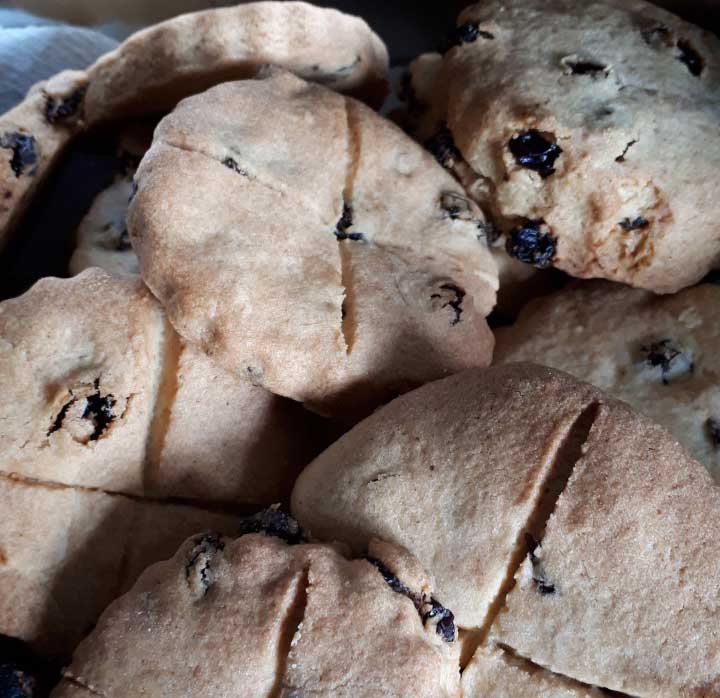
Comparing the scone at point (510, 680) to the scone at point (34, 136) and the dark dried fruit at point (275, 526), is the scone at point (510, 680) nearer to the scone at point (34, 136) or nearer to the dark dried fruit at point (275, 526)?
the dark dried fruit at point (275, 526)

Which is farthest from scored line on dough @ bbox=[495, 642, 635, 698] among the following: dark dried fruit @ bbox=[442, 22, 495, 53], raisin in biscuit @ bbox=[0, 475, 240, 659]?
dark dried fruit @ bbox=[442, 22, 495, 53]

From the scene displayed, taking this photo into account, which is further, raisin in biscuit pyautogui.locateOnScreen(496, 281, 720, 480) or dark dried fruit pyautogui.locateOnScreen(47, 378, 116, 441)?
raisin in biscuit pyautogui.locateOnScreen(496, 281, 720, 480)

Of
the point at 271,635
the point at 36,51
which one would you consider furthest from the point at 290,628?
the point at 36,51

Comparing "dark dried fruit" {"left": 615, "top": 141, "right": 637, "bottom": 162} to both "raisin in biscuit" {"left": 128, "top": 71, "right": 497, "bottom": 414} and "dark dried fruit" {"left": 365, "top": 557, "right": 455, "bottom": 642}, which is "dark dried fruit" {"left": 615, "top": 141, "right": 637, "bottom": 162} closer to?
"raisin in biscuit" {"left": 128, "top": 71, "right": 497, "bottom": 414}

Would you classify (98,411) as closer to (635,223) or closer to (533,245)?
(533,245)

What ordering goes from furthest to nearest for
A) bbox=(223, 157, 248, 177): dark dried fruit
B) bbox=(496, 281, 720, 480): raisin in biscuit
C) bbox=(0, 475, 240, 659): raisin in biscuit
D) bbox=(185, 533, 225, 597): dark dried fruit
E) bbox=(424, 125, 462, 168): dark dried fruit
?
bbox=(424, 125, 462, 168): dark dried fruit, bbox=(496, 281, 720, 480): raisin in biscuit, bbox=(223, 157, 248, 177): dark dried fruit, bbox=(0, 475, 240, 659): raisin in biscuit, bbox=(185, 533, 225, 597): dark dried fruit
